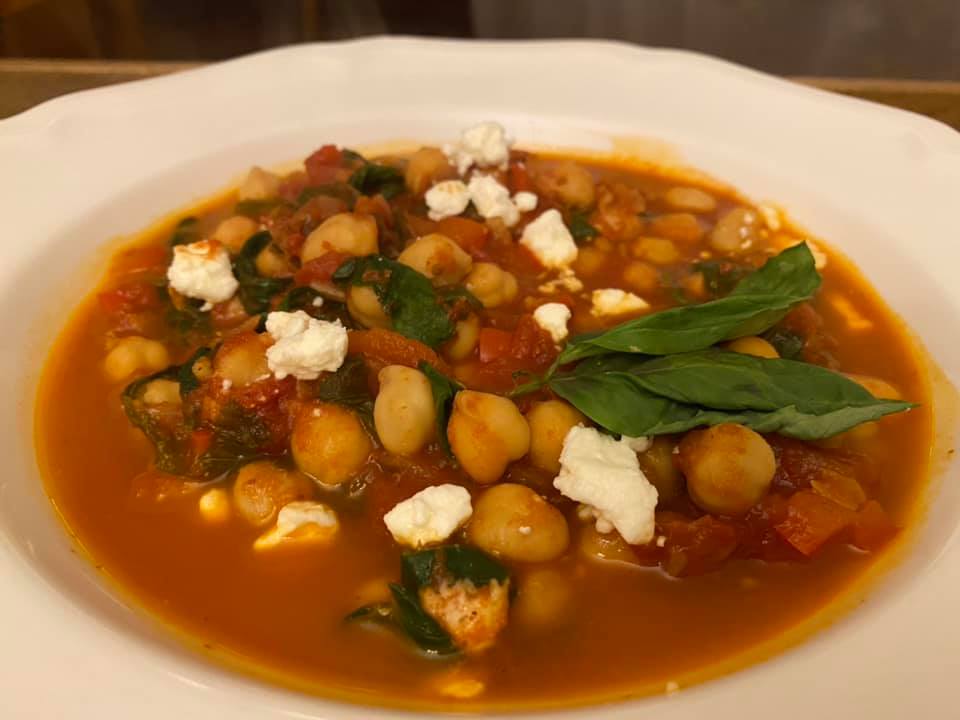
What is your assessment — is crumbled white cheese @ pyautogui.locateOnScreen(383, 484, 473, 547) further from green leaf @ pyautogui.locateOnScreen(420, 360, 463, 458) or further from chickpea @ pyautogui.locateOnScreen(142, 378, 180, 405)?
chickpea @ pyautogui.locateOnScreen(142, 378, 180, 405)

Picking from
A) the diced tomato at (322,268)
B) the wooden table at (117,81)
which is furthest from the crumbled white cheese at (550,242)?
the wooden table at (117,81)

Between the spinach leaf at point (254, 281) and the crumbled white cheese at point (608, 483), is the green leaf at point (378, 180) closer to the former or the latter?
the spinach leaf at point (254, 281)

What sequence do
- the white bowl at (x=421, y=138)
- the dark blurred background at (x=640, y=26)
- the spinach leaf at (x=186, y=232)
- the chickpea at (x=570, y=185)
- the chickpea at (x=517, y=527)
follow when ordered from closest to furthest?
the white bowl at (x=421, y=138), the chickpea at (x=517, y=527), the spinach leaf at (x=186, y=232), the chickpea at (x=570, y=185), the dark blurred background at (x=640, y=26)

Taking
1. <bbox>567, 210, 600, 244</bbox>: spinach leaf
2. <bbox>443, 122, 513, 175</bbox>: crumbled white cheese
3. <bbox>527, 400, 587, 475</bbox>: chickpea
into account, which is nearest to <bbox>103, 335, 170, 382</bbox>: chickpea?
<bbox>527, 400, 587, 475</bbox>: chickpea

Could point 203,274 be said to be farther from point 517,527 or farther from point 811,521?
point 811,521

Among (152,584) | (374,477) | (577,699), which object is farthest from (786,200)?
(152,584)

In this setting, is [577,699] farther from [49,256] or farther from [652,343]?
[49,256]
